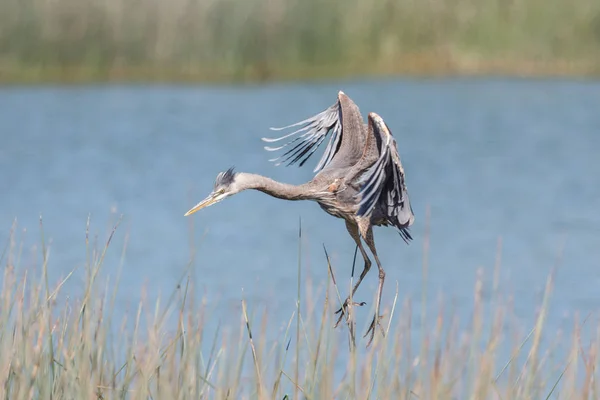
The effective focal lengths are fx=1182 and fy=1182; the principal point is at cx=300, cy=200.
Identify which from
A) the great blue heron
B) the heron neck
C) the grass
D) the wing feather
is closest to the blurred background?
the wing feather

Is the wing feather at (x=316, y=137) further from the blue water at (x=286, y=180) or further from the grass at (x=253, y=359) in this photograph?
the blue water at (x=286, y=180)

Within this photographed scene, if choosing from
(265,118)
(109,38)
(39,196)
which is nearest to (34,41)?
(109,38)

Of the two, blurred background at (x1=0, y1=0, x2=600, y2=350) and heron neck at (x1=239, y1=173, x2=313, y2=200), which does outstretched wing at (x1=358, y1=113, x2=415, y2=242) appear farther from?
blurred background at (x1=0, y1=0, x2=600, y2=350)

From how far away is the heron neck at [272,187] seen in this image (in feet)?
11.8

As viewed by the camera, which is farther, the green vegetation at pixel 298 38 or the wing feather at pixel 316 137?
the green vegetation at pixel 298 38

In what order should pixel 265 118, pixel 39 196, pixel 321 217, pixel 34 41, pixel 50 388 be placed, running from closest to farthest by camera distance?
pixel 50 388, pixel 321 217, pixel 39 196, pixel 265 118, pixel 34 41

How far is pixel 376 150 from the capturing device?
372cm

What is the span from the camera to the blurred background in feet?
31.1

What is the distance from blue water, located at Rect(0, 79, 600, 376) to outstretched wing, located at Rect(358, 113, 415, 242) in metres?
1.06

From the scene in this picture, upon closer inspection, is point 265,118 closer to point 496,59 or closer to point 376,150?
point 496,59

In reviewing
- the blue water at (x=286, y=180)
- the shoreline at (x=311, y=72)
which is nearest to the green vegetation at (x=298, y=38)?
the shoreline at (x=311, y=72)

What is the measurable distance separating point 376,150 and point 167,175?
28.9 feet

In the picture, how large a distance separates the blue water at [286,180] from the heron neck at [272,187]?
2.34 ft

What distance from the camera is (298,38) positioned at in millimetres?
16453
